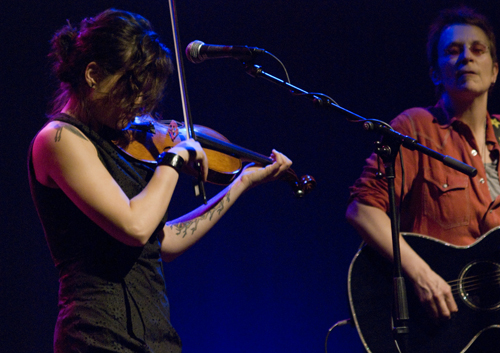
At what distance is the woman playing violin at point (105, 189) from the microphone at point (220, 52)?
0.12 meters

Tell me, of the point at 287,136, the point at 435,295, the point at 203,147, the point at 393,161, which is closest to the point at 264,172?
the point at 203,147

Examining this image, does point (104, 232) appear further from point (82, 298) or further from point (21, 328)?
point (21, 328)

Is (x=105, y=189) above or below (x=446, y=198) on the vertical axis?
below

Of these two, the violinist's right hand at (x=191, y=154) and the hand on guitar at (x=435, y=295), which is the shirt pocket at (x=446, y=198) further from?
the violinist's right hand at (x=191, y=154)

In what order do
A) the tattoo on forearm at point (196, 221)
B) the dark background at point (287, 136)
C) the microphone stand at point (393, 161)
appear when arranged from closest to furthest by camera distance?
1. the microphone stand at point (393, 161)
2. the tattoo on forearm at point (196, 221)
3. the dark background at point (287, 136)

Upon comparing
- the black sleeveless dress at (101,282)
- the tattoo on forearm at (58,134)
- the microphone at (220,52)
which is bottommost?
the black sleeveless dress at (101,282)

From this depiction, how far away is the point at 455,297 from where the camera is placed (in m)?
1.74

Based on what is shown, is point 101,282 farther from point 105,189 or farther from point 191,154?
point 191,154

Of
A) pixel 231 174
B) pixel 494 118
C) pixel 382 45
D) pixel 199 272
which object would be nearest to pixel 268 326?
pixel 199 272

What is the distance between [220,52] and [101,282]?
731 millimetres

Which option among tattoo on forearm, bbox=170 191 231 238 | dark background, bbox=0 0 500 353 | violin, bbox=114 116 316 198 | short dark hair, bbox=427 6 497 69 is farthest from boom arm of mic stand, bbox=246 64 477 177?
dark background, bbox=0 0 500 353

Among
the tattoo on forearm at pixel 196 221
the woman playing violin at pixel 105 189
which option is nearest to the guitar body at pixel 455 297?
the tattoo on forearm at pixel 196 221

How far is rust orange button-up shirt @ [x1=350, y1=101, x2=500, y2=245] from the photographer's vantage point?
1.85 meters

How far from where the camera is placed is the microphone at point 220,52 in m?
1.38
